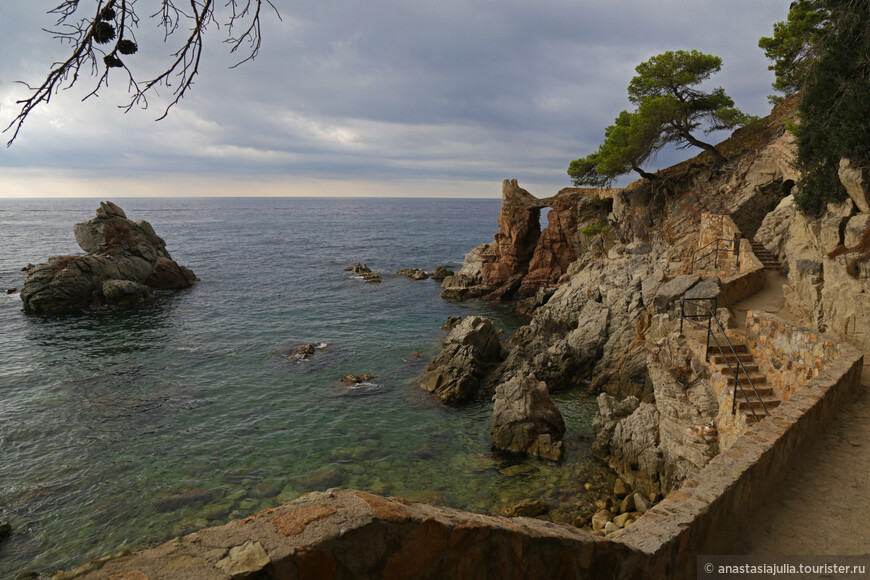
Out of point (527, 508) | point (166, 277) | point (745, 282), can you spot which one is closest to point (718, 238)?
point (745, 282)

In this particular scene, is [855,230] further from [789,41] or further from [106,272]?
[106,272]

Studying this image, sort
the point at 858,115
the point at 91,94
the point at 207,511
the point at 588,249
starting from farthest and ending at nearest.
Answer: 1. the point at 588,249
2. the point at 858,115
3. the point at 207,511
4. the point at 91,94

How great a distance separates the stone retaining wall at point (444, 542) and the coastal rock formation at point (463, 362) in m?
15.1

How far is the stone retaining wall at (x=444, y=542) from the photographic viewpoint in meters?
2.69

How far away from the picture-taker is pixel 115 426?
18.9 meters

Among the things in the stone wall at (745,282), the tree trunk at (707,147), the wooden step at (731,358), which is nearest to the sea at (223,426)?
the wooden step at (731,358)

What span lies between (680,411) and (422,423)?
9727 mm

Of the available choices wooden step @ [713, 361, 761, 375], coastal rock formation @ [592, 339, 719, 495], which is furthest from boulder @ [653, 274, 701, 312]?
wooden step @ [713, 361, 761, 375]

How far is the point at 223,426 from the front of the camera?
18.9 meters

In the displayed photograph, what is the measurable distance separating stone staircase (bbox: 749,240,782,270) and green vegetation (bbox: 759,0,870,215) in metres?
2.71

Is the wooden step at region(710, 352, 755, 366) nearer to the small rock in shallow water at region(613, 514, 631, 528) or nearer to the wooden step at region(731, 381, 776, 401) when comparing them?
the wooden step at region(731, 381, 776, 401)

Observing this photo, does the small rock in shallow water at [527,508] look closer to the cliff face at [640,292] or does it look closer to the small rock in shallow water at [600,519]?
the small rock in shallow water at [600,519]

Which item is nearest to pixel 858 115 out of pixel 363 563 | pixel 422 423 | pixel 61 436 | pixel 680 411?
pixel 680 411

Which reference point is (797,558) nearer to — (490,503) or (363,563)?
(363,563)
